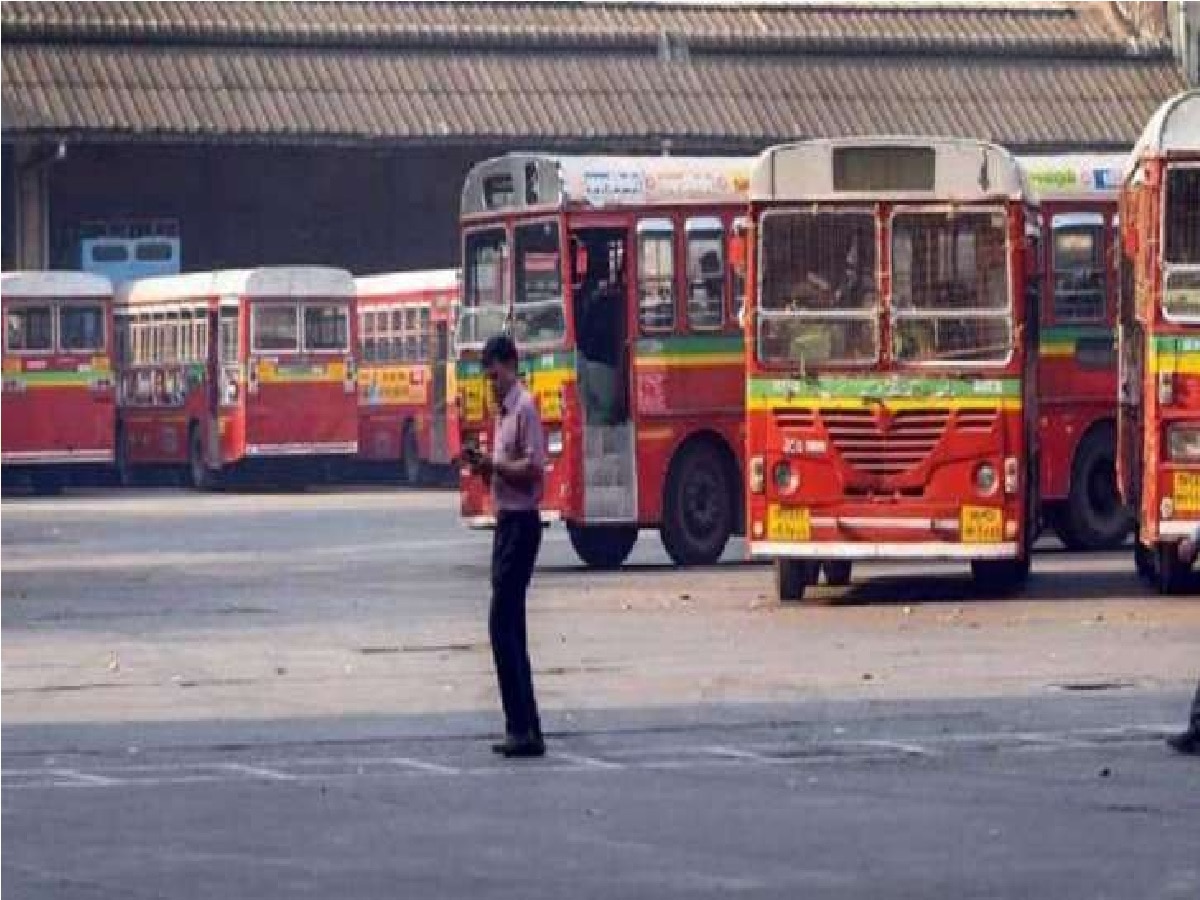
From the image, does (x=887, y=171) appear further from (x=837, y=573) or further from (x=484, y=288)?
(x=484, y=288)

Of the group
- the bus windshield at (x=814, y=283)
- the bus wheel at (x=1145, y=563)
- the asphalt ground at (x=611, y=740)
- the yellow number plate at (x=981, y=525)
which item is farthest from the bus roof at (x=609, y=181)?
the yellow number plate at (x=981, y=525)

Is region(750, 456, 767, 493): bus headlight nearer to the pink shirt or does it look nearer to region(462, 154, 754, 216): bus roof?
region(462, 154, 754, 216): bus roof

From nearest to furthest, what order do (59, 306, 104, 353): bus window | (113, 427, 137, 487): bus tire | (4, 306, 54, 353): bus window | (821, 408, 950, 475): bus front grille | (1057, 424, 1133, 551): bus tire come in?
1. (821, 408, 950, 475): bus front grille
2. (1057, 424, 1133, 551): bus tire
3. (4, 306, 54, 353): bus window
4. (59, 306, 104, 353): bus window
5. (113, 427, 137, 487): bus tire

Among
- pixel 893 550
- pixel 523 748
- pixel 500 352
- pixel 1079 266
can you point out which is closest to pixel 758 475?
pixel 893 550

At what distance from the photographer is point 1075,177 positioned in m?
33.2

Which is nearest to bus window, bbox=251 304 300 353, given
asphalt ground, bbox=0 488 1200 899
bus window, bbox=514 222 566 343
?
bus window, bbox=514 222 566 343

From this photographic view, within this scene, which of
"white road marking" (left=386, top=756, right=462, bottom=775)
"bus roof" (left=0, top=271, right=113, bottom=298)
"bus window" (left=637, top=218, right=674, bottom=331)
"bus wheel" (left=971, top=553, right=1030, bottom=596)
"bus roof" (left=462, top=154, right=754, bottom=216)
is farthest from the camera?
"bus roof" (left=0, top=271, right=113, bottom=298)

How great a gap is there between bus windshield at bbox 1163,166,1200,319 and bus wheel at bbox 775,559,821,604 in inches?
122

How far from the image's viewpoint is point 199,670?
22453mm

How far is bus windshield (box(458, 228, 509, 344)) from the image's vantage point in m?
32.7

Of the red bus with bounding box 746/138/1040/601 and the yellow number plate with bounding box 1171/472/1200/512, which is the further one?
the red bus with bounding box 746/138/1040/601

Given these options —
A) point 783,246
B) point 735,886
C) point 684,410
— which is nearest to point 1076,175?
point 684,410

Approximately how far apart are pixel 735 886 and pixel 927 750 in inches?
181

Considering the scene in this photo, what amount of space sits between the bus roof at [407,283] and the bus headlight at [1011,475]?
26549 mm
